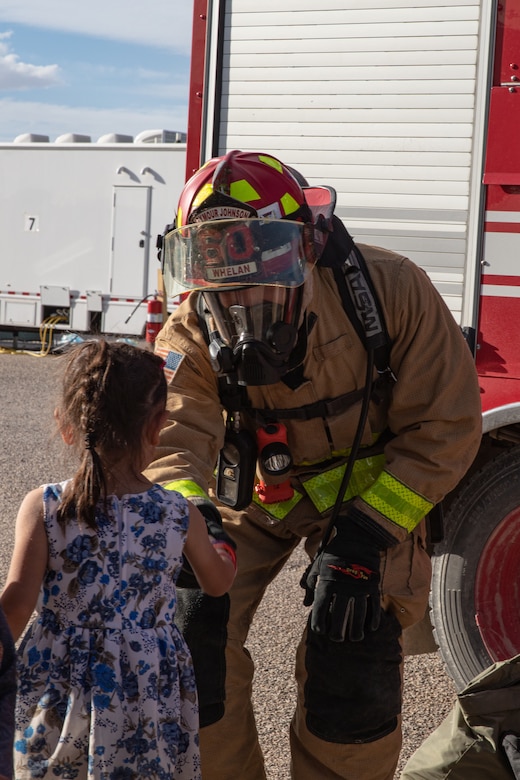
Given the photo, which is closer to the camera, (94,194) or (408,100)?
(408,100)

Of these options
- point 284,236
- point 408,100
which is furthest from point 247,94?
point 284,236

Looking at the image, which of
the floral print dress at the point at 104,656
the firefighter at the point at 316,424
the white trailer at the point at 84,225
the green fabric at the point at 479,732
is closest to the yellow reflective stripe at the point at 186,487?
the firefighter at the point at 316,424

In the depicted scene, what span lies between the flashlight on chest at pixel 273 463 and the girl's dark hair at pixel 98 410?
2.28 ft

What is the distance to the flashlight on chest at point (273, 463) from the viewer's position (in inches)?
106

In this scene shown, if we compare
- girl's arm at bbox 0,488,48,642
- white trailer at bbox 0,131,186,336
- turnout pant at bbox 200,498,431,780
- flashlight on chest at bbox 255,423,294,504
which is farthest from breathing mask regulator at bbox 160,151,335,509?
white trailer at bbox 0,131,186,336

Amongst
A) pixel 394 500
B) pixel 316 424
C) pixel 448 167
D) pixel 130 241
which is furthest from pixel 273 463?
pixel 130 241

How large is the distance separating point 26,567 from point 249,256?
38.9 inches

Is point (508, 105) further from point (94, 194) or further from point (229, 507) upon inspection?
point (94, 194)

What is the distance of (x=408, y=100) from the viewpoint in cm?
350

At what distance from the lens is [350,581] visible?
8.25 feet

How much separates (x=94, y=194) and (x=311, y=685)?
11.9 metres

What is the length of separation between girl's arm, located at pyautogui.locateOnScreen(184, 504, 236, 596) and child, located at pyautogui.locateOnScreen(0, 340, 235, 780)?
4 cm

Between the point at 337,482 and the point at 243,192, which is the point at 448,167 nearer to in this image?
the point at 243,192

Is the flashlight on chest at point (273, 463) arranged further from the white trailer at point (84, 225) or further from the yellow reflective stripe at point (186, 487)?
the white trailer at point (84, 225)
